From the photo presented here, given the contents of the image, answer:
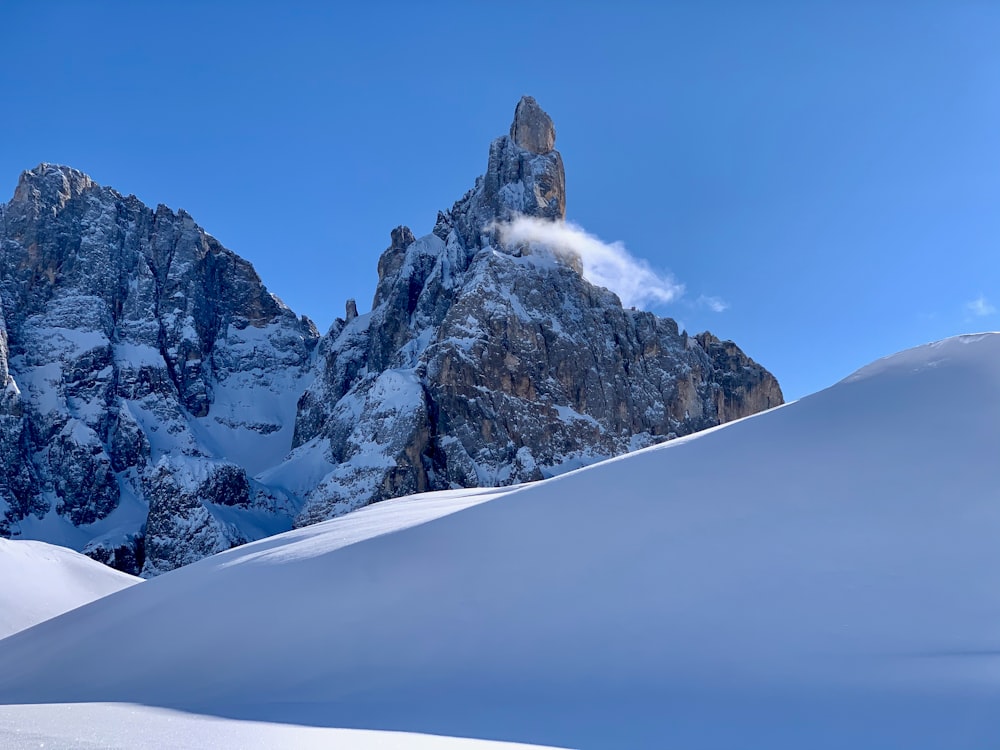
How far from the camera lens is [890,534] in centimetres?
818

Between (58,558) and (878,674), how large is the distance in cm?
3830

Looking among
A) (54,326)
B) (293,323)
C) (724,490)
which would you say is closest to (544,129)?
(293,323)

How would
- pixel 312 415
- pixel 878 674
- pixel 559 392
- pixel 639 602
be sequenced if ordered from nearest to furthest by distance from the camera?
1. pixel 878 674
2. pixel 639 602
3. pixel 559 392
4. pixel 312 415

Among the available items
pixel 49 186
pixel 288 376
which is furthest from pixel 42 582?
pixel 288 376

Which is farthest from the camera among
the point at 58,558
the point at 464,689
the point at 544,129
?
the point at 544,129

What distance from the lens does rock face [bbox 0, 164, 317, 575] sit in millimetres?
81125

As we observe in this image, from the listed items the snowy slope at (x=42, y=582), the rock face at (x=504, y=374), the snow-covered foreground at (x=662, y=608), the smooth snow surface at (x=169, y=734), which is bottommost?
the smooth snow surface at (x=169, y=734)

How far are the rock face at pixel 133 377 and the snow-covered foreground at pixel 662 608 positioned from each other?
228 feet

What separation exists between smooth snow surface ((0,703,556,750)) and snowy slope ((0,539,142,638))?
23787 millimetres

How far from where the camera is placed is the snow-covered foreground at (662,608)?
19.5ft

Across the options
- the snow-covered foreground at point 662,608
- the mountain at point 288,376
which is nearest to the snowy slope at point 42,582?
the snow-covered foreground at point 662,608

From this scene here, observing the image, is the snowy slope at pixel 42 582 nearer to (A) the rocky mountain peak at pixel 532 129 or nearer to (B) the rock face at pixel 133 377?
(B) the rock face at pixel 133 377

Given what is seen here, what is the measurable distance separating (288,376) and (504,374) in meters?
72.5

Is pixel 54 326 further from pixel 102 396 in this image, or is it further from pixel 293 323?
pixel 293 323
